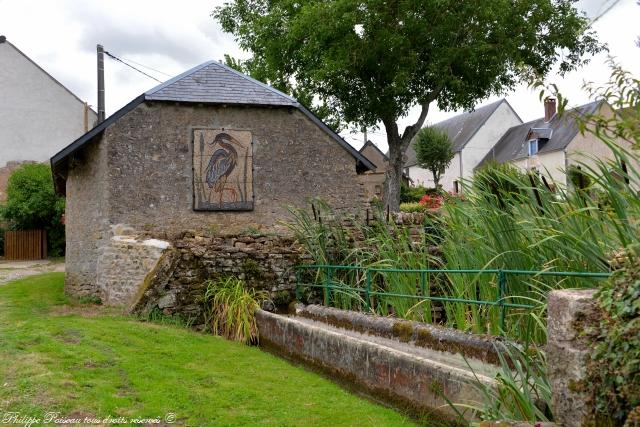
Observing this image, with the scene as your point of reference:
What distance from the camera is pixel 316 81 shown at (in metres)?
20.4

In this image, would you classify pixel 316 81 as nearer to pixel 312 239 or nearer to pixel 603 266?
pixel 312 239

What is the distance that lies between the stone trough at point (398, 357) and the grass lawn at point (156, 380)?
0.22 m

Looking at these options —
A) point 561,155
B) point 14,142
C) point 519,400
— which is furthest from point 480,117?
point 519,400

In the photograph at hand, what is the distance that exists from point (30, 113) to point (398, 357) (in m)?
26.5

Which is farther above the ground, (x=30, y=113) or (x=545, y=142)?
(x=30, y=113)

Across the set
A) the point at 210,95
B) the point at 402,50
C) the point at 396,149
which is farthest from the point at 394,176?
the point at 210,95

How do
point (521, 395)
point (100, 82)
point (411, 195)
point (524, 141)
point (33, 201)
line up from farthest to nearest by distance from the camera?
point (524, 141), point (411, 195), point (33, 201), point (100, 82), point (521, 395)

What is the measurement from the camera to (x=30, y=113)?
1109 inches

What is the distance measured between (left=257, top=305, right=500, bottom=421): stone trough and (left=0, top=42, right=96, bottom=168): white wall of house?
23.0 meters

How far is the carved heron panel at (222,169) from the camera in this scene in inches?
515

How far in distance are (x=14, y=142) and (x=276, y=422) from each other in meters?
26.3

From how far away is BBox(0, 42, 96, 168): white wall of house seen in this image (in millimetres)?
27777

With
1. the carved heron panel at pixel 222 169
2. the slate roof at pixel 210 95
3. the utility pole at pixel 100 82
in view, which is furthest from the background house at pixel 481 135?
the carved heron panel at pixel 222 169

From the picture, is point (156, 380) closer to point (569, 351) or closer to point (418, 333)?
point (418, 333)
